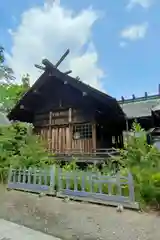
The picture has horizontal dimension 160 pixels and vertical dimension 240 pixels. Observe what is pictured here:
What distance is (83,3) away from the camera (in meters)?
10.3

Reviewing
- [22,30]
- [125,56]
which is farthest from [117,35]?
[22,30]

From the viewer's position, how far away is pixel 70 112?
46.5 ft

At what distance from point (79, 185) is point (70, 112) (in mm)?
7403

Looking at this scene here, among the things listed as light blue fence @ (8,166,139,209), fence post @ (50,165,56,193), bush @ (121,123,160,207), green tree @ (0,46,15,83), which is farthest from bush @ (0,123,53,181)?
bush @ (121,123,160,207)

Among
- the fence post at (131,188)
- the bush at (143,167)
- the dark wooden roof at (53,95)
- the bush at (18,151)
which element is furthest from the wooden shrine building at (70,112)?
the fence post at (131,188)

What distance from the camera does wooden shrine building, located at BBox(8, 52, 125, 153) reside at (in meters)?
13.3

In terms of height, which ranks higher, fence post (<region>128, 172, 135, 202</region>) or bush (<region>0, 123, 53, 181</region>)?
bush (<region>0, 123, 53, 181</region>)

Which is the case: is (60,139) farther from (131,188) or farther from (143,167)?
(131,188)

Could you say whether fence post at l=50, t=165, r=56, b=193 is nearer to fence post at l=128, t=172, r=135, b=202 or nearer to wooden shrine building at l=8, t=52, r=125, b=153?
fence post at l=128, t=172, r=135, b=202

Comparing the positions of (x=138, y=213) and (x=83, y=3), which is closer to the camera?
(x=138, y=213)

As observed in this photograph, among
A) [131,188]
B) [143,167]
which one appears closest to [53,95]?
[143,167]

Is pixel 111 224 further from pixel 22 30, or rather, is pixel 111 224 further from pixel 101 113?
pixel 22 30

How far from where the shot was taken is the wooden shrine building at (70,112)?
1331cm

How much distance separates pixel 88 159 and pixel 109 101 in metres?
3.18
